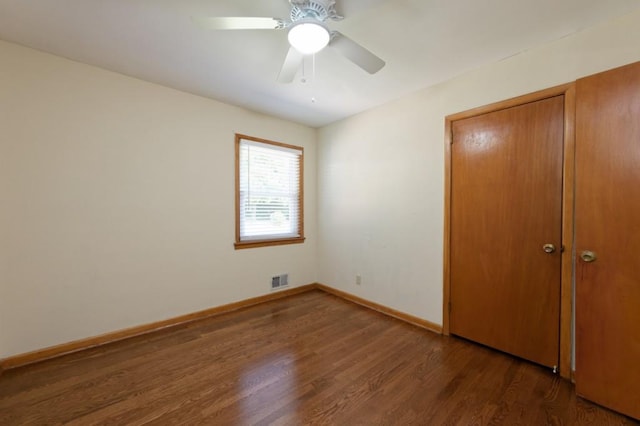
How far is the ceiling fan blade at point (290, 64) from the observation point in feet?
5.41

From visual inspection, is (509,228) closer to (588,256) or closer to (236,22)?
(588,256)

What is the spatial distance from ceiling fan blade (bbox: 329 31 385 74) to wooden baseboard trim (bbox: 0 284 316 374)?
2.86 metres

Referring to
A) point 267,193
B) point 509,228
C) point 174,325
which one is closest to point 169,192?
point 267,193

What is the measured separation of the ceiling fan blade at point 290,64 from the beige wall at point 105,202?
1.45m

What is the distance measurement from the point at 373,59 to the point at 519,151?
141 cm

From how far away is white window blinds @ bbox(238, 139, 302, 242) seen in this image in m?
3.27

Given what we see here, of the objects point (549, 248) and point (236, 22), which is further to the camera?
point (549, 248)

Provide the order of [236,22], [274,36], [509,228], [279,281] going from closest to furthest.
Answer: [236,22] < [274,36] < [509,228] < [279,281]

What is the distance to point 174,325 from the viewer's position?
2721 mm

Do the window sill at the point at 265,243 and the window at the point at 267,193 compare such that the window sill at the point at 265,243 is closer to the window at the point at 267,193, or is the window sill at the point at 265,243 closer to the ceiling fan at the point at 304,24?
the window at the point at 267,193

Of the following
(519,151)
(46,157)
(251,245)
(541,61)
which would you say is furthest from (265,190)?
(541,61)

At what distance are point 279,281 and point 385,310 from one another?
56.8 inches

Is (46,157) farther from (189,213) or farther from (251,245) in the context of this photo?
(251,245)

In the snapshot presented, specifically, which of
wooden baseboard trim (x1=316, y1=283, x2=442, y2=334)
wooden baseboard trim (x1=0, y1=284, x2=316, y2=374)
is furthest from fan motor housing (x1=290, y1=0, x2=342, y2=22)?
wooden baseboard trim (x1=0, y1=284, x2=316, y2=374)
